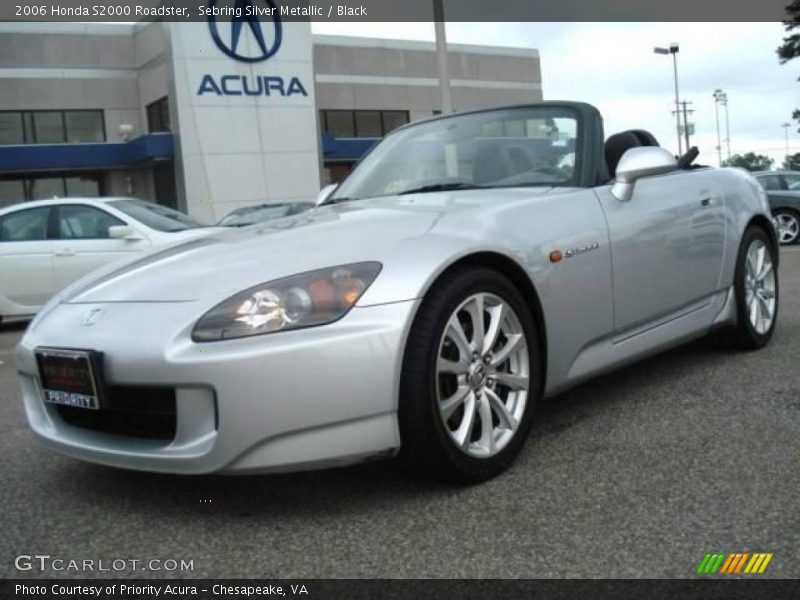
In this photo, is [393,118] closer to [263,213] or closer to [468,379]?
[263,213]

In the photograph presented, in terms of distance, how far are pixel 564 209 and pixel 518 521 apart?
1.33 metres

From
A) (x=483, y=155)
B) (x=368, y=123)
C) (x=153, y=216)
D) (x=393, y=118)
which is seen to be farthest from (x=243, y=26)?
(x=483, y=155)

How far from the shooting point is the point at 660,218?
3.58 metres

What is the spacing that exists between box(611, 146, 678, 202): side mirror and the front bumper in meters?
1.42

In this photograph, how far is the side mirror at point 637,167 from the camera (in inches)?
134

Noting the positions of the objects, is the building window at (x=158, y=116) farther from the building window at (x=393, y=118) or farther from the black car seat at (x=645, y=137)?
the black car seat at (x=645, y=137)

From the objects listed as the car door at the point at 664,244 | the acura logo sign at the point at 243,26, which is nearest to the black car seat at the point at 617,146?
the car door at the point at 664,244

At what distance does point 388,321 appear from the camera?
2406 millimetres

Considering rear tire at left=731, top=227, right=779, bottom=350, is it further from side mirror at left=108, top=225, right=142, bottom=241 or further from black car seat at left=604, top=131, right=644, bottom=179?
side mirror at left=108, top=225, right=142, bottom=241

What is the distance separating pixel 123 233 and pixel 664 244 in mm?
5767

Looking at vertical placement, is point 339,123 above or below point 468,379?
above

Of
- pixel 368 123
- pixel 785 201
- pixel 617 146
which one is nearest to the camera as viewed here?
pixel 617 146

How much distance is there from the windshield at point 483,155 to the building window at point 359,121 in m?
29.4
